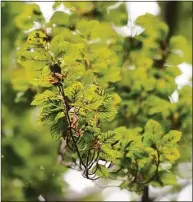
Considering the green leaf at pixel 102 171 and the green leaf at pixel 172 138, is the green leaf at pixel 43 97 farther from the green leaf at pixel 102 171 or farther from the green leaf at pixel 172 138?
the green leaf at pixel 172 138

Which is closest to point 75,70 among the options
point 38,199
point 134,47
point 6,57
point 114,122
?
point 114,122

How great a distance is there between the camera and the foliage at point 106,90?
118 centimetres

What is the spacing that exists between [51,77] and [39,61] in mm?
65

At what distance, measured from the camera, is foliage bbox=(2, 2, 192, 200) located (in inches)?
46.6

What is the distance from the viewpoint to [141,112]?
1.99 meters

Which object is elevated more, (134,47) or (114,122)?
(134,47)

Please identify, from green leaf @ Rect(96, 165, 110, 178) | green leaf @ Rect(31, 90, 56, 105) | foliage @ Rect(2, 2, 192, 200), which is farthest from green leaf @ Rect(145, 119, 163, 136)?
green leaf @ Rect(31, 90, 56, 105)

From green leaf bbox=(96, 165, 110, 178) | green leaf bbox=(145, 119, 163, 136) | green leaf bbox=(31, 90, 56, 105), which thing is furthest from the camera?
green leaf bbox=(145, 119, 163, 136)

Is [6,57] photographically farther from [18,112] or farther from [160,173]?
[160,173]

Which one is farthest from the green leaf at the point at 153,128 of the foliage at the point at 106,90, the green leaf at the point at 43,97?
the green leaf at the point at 43,97

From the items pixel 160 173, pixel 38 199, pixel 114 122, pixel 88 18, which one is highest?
pixel 88 18

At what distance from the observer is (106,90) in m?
1.53

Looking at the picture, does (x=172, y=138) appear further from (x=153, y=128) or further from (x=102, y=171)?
(x=102, y=171)

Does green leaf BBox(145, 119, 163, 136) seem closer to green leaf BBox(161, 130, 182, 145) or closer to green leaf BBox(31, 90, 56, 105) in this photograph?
green leaf BBox(161, 130, 182, 145)
